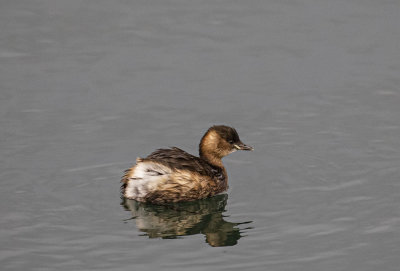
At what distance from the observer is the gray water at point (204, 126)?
9.65 m

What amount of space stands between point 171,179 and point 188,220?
619mm

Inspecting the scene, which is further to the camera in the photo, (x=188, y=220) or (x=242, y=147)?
(x=242, y=147)

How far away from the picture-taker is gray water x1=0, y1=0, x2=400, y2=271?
9648mm

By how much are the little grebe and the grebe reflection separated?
0.33ft

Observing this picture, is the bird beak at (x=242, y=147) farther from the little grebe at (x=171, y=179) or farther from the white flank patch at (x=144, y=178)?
the white flank patch at (x=144, y=178)

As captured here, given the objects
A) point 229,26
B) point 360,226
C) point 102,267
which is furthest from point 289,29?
point 102,267

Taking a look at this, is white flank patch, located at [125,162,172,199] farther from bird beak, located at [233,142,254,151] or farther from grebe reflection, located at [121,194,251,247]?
bird beak, located at [233,142,254,151]

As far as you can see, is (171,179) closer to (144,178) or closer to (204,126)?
(144,178)

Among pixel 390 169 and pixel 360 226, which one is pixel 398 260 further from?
pixel 390 169

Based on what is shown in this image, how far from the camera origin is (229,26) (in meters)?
16.4

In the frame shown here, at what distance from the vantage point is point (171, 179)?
10977mm

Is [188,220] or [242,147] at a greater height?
[242,147]

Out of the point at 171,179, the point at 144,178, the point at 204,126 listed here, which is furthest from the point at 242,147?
the point at 144,178

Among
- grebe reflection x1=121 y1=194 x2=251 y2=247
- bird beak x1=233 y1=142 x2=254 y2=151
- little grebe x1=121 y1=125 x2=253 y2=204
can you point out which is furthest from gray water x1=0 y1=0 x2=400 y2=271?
bird beak x1=233 y1=142 x2=254 y2=151
